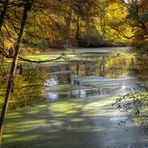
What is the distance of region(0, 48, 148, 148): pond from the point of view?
8.81 meters

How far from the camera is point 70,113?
11453 millimetres

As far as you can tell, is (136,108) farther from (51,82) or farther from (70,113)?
(51,82)

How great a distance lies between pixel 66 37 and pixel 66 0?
0.95 metres

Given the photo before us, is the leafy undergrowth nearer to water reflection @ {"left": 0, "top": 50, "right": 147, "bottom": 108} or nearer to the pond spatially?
the pond

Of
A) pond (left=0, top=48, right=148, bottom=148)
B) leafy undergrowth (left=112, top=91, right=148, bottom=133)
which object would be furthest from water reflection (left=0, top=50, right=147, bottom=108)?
leafy undergrowth (left=112, top=91, right=148, bottom=133)

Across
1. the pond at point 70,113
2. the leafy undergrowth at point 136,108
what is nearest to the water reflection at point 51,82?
the pond at point 70,113

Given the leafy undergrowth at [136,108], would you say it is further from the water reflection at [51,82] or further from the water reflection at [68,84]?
the water reflection at [51,82]

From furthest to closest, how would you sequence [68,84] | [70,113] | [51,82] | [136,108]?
1. [51,82]
2. [68,84]
3. [70,113]
4. [136,108]

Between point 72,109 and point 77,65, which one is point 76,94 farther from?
point 77,65

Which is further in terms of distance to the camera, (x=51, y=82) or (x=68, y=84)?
(x=51, y=82)

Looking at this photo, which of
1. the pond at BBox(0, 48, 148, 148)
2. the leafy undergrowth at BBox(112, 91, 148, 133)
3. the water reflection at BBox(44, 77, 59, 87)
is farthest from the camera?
the water reflection at BBox(44, 77, 59, 87)

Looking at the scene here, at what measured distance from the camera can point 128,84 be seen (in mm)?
16266

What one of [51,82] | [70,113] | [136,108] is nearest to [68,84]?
[51,82]

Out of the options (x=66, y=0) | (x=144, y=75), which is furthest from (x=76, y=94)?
(x=66, y=0)
